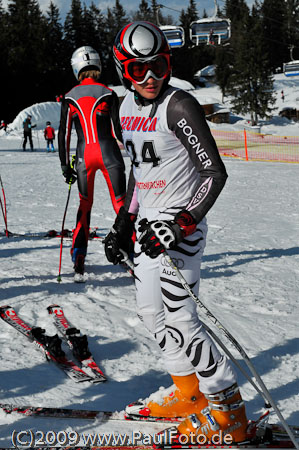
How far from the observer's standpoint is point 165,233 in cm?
246

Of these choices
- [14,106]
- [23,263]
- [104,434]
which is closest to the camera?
[104,434]

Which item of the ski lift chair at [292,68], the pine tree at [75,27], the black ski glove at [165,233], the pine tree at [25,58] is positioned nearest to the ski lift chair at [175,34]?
the ski lift chair at [292,68]

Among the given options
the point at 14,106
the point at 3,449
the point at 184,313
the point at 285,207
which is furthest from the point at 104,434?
the point at 14,106

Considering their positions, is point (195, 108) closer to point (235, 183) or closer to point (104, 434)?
point (104, 434)

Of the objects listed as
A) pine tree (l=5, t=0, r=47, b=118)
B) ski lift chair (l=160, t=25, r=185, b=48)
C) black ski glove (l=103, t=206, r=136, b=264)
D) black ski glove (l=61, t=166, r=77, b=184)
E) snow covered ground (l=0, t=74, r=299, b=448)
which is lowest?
snow covered ground (l=0, t=74, r=299, b=448)

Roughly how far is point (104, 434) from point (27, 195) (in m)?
9.80

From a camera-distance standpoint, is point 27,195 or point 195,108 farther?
point 27,195

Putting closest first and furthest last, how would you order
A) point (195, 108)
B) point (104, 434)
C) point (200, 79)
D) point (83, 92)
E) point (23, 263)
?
1. point (195, 108)
2. point (104, 434)
3. point (83, 92)
4. point (23, 263)
5. point (200, 79)

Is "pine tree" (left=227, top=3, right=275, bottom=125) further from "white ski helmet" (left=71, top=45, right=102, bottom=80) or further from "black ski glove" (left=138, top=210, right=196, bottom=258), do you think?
"black ski glove" (left=138, top=210, right=196, bottom=258)

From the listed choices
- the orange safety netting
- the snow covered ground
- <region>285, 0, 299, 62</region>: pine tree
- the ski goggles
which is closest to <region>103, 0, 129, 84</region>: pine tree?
<region>285, 0, 299, 62</region>: pine tree

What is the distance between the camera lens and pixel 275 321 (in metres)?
4.67

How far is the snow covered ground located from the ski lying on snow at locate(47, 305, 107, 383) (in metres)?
0.08

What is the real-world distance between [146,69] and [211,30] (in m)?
23.1

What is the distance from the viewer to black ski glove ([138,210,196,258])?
2455 millimetres
